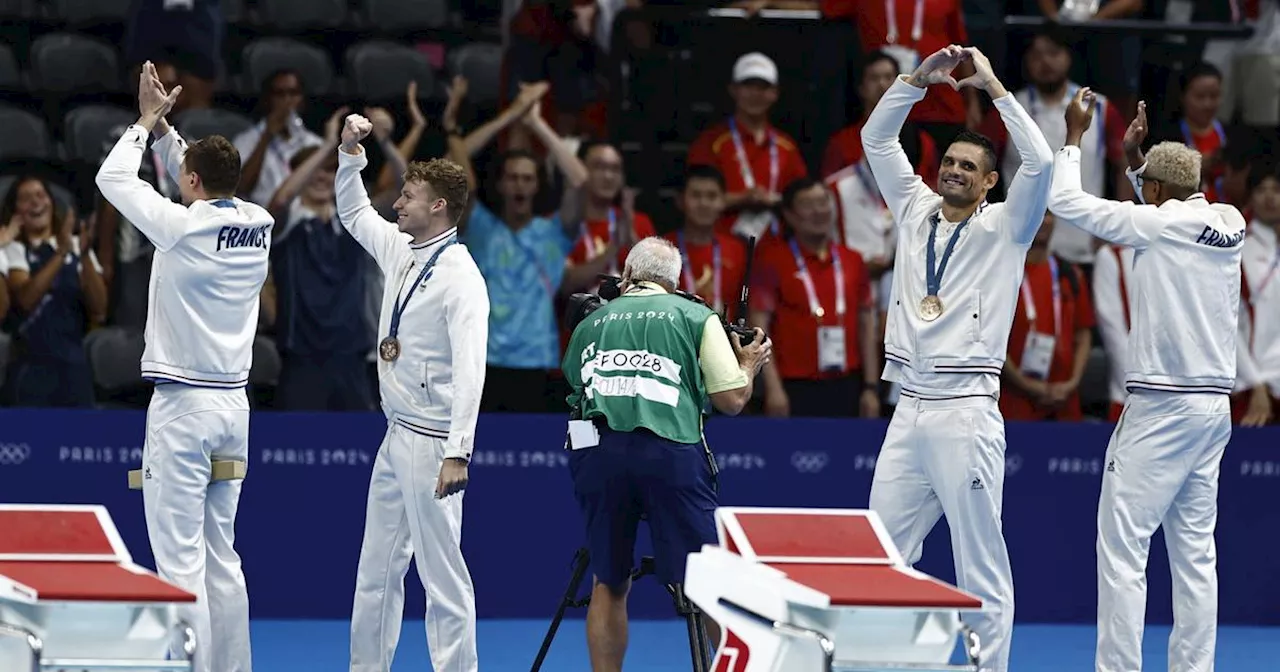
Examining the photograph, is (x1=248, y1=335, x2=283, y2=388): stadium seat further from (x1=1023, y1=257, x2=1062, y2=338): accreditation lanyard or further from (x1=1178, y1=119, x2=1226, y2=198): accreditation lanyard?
(x1=1178, y1=119, x2=1226, y2=198): accreditation lanyard

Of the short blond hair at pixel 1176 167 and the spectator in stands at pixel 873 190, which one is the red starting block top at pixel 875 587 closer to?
the short blond hair at pixel 1176 167

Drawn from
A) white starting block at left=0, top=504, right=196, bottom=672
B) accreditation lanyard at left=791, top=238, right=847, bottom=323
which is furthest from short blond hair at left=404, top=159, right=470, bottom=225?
accreditation lanyard at left=791, top=238, right=847, bottom=323

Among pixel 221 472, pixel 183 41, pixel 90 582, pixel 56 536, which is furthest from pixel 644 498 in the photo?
pixel 183 41

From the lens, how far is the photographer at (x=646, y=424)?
Result: 807cm

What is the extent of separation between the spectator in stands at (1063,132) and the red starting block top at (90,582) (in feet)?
25.7

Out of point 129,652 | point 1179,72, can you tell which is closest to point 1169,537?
point 129,652

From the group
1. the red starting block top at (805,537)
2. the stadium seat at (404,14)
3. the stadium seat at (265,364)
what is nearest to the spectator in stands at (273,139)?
the stadium seat at (265,364)

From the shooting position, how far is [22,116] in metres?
13.8

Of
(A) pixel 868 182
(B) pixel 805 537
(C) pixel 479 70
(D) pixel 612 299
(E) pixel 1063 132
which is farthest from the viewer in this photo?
(C) pixel 479 70

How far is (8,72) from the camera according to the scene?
564 inches

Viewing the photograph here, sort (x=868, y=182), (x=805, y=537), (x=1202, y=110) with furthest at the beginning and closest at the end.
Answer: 1. (x=1202, y=110)
2. (x=868, y=182)
3. (x=805, y=537)

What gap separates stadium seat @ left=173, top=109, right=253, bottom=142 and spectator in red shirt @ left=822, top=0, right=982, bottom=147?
167 inches

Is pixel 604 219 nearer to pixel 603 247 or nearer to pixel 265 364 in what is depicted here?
pixel 603 247

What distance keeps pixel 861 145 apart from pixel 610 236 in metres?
1.76
